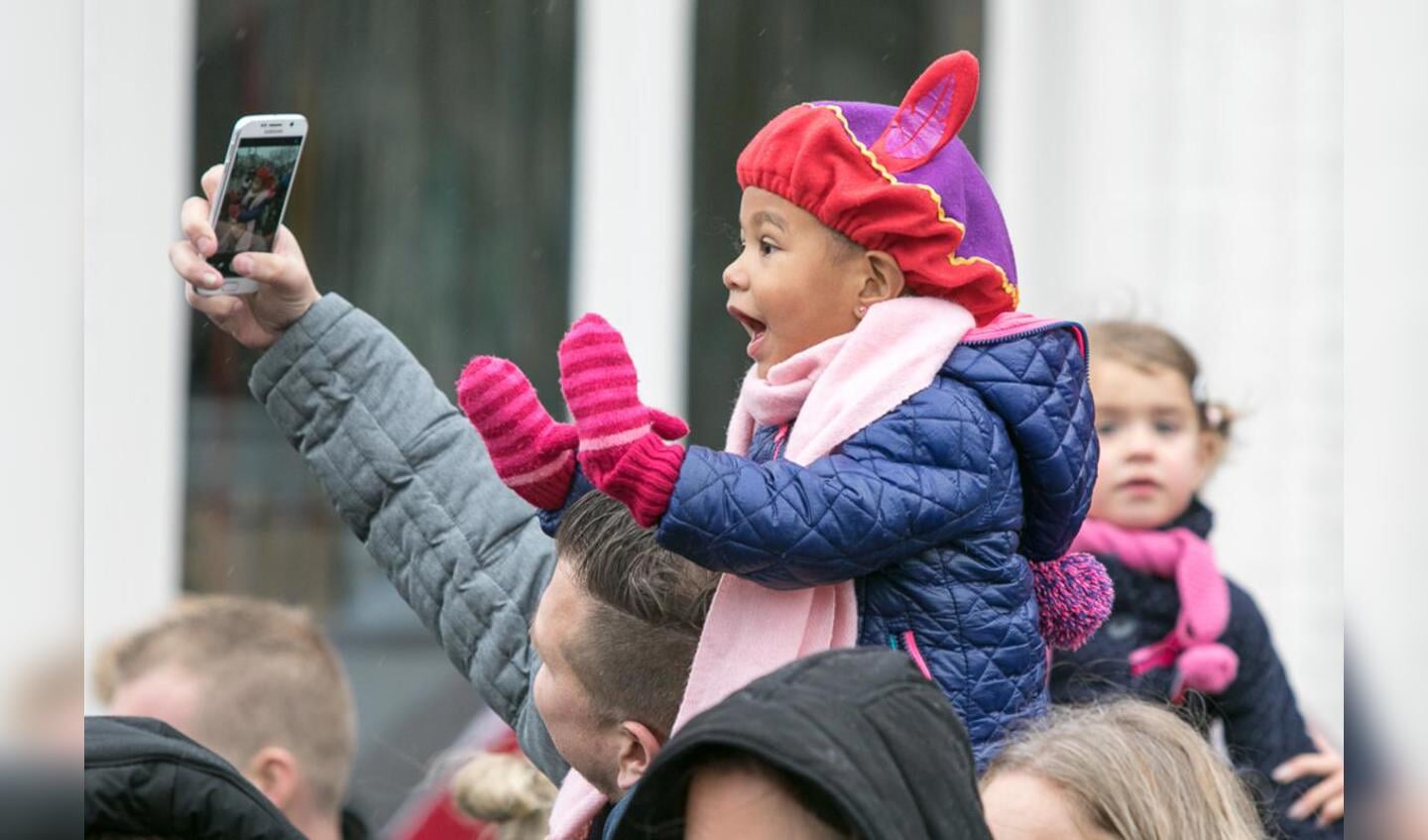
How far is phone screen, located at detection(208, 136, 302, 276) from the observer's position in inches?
72.9

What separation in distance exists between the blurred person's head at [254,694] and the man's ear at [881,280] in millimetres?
1492

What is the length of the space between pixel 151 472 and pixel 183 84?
1084 millimetres

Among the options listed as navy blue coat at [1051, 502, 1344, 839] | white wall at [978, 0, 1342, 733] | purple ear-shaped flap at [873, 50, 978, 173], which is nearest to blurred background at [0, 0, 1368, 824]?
white wall at [978, 0, 1342, 733]

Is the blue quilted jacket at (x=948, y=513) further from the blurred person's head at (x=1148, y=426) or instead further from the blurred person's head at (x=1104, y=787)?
the blurred person's head at (x=1148, y=426)

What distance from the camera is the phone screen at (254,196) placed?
6.07 ft

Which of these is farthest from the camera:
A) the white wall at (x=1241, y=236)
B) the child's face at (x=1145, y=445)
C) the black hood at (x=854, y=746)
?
the white wall at (x=1241, y=236)

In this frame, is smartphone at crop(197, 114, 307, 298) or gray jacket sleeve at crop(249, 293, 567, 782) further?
gray jacket sleeve at crop(249, 293, 567, 782)

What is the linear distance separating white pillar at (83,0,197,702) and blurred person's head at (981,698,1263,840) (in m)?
4.08

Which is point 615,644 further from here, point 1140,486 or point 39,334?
point 1140,486

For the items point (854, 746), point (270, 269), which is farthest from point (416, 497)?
point (854, 746)

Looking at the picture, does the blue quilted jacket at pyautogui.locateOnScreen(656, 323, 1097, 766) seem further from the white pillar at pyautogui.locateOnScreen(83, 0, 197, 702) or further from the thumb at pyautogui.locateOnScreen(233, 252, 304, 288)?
the white pillar at pyautogui.locateOnScreen(83, 0, 197, 702)

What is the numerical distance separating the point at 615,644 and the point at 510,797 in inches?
37.5

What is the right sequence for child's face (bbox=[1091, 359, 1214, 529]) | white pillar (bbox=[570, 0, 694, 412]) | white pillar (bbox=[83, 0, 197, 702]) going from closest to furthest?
child's face (bbox=[1091, 359, 1214, 529]), white pillar (bbox=[83, 0, 197, 702]), white pillar (bbox=[570, 0, 694, 412])

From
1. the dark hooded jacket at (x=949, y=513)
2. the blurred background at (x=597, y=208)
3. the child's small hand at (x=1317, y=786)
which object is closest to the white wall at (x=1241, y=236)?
the blurred background at (x=597, y=208)
